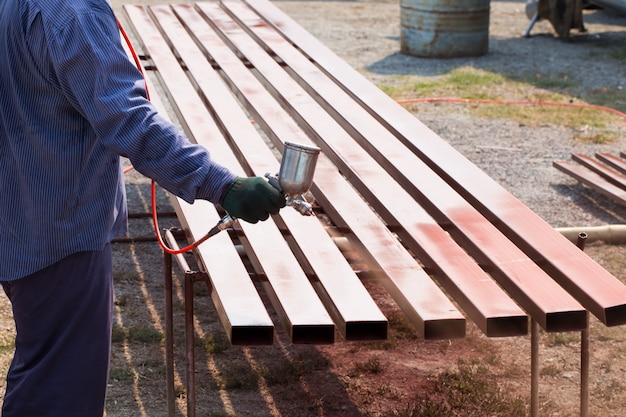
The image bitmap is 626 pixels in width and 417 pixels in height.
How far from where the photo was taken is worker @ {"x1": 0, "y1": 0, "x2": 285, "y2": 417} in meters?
2.44

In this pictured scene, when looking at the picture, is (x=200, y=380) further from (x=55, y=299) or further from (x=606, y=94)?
(x=606, y=94)

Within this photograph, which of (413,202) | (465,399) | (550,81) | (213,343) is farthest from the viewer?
(550,81)

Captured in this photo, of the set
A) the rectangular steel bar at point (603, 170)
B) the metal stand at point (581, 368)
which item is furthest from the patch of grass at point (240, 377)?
the rectangular steel bar at point (603, 170)

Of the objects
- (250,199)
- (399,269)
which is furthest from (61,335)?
(399,269)

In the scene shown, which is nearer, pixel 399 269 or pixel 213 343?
pixel 399 269

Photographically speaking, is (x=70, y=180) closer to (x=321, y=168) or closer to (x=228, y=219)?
(x=228, y=219)

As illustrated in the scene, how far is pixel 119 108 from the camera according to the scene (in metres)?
2.43

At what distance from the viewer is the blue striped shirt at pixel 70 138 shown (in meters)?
2.43

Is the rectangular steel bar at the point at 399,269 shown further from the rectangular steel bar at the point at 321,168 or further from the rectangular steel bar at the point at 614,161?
the rectangular steel bar at the point at 614,161

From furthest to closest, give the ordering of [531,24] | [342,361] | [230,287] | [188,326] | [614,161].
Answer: [531,24] → [614,161] → [342,361] → [188,326] → [230,287]

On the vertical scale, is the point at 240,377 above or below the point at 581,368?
below

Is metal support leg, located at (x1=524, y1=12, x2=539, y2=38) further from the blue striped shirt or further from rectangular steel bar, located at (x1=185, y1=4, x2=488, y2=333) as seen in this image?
the blue striped shirt

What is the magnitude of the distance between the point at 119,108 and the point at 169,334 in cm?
125

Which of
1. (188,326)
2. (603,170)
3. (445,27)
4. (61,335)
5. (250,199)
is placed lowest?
(445,27)
